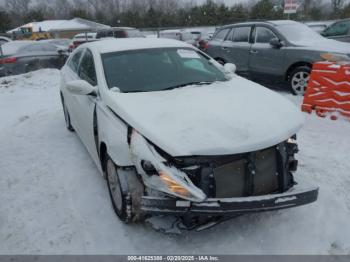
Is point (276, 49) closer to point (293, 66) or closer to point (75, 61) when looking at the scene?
point (293, 66)

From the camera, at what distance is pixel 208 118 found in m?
3.12

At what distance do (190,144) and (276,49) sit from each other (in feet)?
20.8

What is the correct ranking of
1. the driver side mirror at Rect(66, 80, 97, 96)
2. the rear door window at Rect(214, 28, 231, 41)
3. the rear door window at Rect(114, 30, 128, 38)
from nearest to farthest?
the driver side mirror at Rect(66, 80, 97, 96) → the rear door window at Rect(214, 28, 231, 41) → the rear door window at Rect(114, 30, 128, 38)

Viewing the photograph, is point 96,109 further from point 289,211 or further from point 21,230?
point 289,211

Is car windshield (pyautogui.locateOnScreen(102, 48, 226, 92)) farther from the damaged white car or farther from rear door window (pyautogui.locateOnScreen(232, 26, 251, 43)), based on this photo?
rear door window (pyautogui.locateOnScreen(232, 26, 251, 43))

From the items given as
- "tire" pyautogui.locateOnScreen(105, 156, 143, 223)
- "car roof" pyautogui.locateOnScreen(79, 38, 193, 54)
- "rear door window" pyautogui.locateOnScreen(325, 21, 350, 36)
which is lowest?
"tire" pyautogui.locateOnScreen(105, 156, 143, 223)

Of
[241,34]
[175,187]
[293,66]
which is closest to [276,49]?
[293,66]

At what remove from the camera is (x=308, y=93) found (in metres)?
6.70

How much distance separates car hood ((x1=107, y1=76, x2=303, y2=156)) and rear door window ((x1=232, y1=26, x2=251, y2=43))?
5.76 m

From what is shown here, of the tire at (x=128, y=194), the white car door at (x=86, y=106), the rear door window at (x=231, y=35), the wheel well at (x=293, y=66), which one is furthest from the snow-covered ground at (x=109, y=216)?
the rear door window at (x=231, y=35)

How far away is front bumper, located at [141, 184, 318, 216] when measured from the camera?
2738mm

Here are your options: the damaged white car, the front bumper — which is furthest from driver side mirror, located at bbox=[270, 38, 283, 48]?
the front bumper

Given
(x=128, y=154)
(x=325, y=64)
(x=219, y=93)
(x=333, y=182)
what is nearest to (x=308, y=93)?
(x=325, y=64)

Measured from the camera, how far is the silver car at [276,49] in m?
7.86
